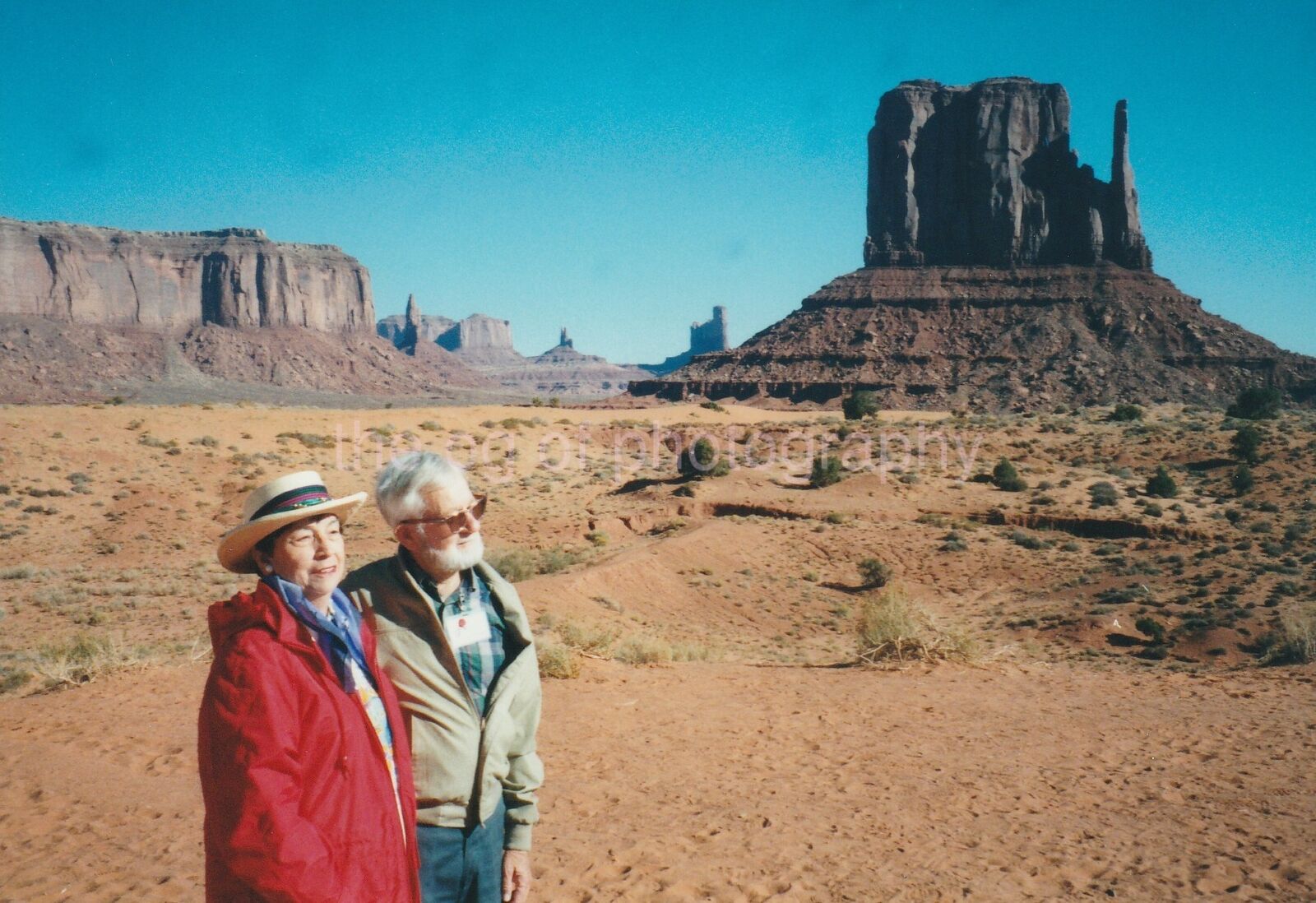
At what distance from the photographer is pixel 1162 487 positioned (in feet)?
88.2

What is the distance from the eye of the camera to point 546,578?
1633 cm

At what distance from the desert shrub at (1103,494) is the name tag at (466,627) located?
26.5m

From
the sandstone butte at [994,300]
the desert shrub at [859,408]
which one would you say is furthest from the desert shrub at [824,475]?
the sandstone butte at [994,300]

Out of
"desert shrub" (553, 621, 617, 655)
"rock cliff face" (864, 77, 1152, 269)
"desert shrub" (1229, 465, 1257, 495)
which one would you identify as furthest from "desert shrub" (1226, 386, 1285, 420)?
"rock cliff face" (864, 77, 1152, 269)

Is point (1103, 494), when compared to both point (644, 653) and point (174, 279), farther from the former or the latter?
point (174, 279)

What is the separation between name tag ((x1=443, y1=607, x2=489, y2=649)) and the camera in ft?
9.29

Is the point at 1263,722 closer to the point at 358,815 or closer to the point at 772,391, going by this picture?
the point at 358,815

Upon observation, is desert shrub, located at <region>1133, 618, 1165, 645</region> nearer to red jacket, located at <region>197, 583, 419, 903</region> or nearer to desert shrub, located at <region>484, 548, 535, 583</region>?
desert shrub, located at <region>484, 548, 535, 583</region>

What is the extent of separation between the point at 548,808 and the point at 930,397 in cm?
6682

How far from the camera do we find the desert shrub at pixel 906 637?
10953mm

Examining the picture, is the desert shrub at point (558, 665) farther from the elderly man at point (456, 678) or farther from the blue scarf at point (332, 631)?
the blue scarf at point (332, 631)

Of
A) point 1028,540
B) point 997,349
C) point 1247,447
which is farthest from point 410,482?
point 997,349

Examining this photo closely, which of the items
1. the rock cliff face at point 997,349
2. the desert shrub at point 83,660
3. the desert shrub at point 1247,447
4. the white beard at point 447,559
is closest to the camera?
the white beard at point 447,559

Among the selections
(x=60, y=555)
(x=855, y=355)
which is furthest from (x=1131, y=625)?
(x=855, y=355)
